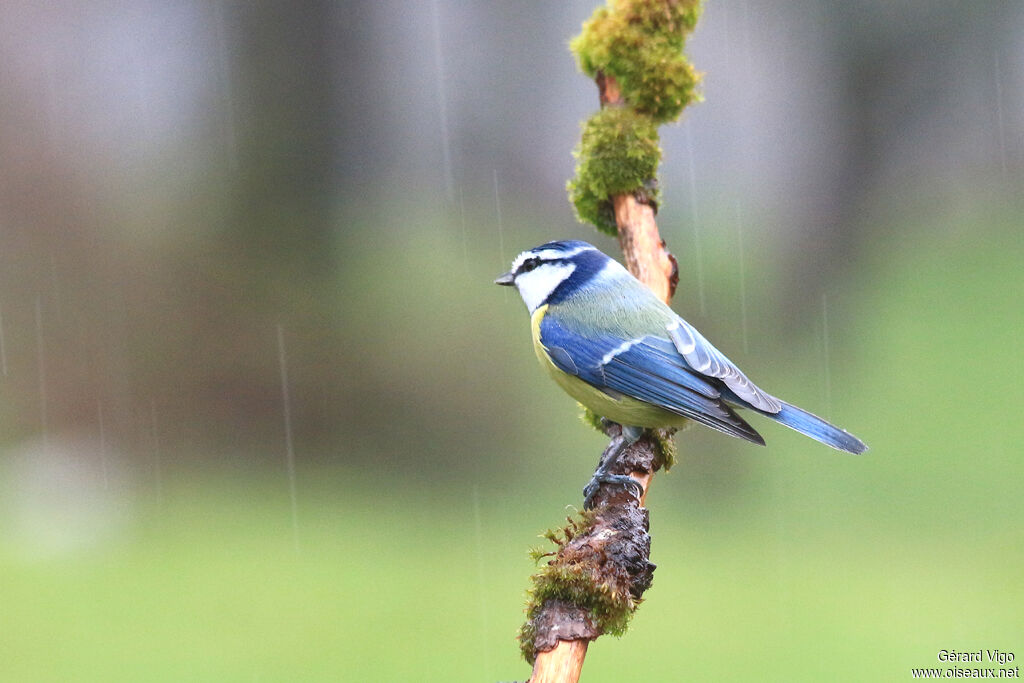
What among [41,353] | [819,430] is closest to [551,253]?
[819,430]

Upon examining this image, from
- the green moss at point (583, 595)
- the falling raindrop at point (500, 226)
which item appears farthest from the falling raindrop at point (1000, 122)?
the green moss at point (583, 595)

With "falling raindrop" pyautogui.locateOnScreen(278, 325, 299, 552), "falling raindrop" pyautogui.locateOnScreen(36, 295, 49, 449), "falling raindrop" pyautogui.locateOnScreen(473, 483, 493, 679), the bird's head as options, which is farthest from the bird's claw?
"falling raindrop" pyautogui.locateOnScreen(36, 295, 49, 449)

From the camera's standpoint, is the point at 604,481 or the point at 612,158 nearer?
the point at 604,481

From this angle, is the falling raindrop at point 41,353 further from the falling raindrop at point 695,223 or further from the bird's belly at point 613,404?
the bird's belly at point 613,404

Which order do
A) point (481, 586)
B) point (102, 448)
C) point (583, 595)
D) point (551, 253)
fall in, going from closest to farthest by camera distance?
1. point (583, 595)
2. point (551, 253)
3. point (481, 586)
4. point (102, 448)

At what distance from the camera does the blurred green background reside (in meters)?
4.64

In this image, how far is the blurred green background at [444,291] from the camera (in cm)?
464

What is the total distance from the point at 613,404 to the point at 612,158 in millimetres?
648

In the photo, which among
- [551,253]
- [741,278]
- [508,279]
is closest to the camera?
[551,253]

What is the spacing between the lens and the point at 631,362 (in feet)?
6.72

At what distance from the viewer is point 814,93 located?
5590 millimetres

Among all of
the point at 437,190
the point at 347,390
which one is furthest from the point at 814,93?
the point at 347,390

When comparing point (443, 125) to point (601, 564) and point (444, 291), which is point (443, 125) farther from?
point (601, 564)

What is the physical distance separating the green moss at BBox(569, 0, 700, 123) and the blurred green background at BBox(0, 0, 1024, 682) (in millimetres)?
2513
